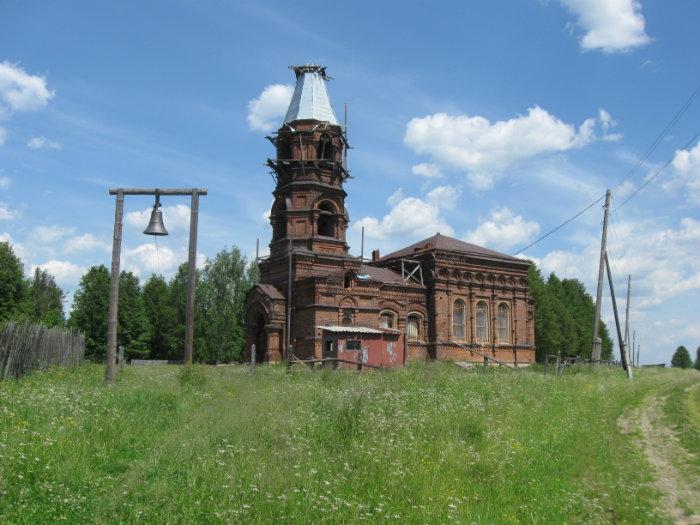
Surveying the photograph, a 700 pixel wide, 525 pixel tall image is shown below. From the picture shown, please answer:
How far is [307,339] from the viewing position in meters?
34.8

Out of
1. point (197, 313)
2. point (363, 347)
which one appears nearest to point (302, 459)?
point (363, 347)

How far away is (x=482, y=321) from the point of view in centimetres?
4231

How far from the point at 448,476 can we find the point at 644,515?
8.63 feet

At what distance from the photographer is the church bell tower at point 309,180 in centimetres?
3822

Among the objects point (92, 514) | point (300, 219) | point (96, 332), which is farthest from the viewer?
point (96, 332)

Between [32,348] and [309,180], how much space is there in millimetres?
24104

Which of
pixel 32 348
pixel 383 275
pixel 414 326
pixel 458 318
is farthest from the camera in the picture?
pixel 458 318

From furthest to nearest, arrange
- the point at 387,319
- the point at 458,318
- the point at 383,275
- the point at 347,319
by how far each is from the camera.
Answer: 1. the point at 458,318
2. the point at 383,275
3. the point at 387,319
4. the point at 347,319

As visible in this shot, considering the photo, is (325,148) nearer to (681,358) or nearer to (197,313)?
(197,313)

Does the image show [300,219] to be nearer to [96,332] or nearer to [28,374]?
[28,374]

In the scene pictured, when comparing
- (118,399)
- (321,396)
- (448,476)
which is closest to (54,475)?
(118,399)

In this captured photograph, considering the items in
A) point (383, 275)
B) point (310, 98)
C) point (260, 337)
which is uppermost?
point (310, 98)

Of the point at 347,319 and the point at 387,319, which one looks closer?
the point at 347,319

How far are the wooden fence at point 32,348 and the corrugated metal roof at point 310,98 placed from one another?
931 inches
